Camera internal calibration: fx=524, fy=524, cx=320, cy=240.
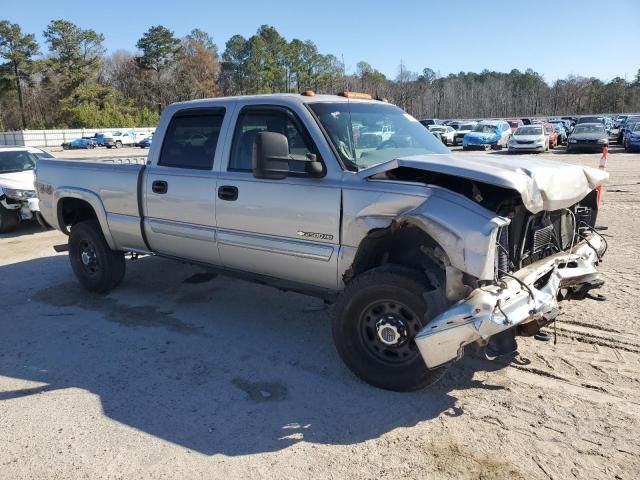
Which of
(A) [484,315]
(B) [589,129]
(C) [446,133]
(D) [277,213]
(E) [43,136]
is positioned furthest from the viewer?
(E) [43,136]

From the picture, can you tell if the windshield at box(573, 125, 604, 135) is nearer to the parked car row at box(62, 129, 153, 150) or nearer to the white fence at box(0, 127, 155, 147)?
the parked car row at box(62, 129, 153, 150)

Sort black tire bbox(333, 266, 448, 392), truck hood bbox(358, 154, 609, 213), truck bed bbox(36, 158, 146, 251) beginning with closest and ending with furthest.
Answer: truck hood bbox(358, 154, 609, 213)
black tire bbox(333, 266, 448, 392)
truck bed bbox(36, 158, 146, 251)

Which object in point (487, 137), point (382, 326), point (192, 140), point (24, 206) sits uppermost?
point (192, 140)

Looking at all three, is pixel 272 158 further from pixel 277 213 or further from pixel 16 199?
pixel 16 199

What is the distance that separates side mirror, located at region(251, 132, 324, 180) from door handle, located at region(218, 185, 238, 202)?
→ 58cm

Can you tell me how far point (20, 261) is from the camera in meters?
7.78

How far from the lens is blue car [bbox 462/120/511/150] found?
3002 centimetres

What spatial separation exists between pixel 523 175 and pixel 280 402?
221 centimetres

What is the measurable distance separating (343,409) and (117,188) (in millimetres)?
3416

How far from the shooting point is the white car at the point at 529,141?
87.1 feet

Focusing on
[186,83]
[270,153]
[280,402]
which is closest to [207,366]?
[280,402]

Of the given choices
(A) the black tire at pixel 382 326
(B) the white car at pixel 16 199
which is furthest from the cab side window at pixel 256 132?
(B) the white car at pixel 16 199

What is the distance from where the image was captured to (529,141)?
87.2ft

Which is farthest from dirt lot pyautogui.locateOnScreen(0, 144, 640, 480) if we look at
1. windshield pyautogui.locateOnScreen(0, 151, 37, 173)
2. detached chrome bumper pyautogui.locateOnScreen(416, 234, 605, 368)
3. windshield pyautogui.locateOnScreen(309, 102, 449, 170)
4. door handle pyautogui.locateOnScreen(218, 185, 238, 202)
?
windshield pyautogui.locateOnScreen(0, 151, 37, 173)
